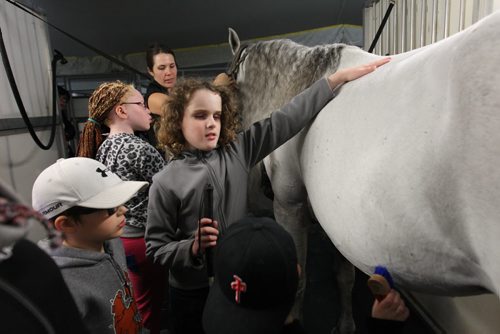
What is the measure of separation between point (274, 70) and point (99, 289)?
93 centimetres

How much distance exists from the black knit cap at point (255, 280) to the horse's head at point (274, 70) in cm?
64

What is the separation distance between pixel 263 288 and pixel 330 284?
1.24m

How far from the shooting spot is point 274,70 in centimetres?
121

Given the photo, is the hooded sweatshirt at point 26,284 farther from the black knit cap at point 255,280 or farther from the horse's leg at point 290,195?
the horse's leg at point 290,195

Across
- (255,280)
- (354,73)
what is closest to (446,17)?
(354,73)

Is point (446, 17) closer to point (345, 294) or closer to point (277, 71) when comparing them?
point (277, 71)

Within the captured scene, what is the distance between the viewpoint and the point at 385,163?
585mm

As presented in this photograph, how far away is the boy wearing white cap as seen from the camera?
547 mm

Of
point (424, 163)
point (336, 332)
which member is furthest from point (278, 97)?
point (336, 332)

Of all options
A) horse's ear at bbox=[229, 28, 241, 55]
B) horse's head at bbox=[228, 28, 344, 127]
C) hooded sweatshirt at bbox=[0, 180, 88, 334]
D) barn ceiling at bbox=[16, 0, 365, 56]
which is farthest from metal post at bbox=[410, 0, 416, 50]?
hooded sweatshirt at bbox=[0, 180, 88, 334]

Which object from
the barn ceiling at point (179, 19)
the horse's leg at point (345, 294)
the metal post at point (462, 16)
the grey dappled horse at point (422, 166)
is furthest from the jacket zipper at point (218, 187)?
the barn ceiling at point (179, 19)

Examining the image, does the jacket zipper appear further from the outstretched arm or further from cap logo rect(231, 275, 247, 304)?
cap logo rect(231, 275, 247, 304)

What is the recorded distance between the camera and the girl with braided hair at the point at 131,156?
0.98 m

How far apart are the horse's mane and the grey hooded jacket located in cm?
20
